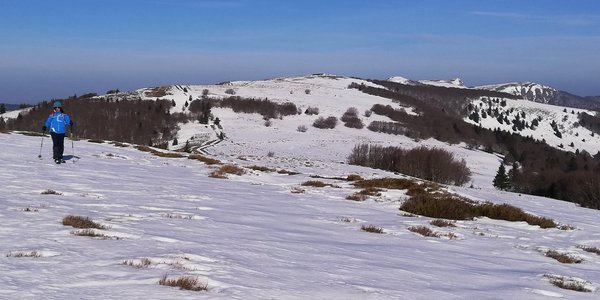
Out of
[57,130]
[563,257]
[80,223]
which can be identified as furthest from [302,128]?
[80,223]

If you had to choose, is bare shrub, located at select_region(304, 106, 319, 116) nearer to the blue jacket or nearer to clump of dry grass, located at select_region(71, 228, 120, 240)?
the blue jacket

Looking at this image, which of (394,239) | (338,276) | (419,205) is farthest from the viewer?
(419,205)

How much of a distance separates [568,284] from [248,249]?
5.11m

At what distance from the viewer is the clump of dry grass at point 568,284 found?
770cm

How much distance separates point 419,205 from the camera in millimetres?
16656

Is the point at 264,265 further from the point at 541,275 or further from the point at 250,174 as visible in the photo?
the point at 250,174

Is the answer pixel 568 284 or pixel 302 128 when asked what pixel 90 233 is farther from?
pixel 302 128

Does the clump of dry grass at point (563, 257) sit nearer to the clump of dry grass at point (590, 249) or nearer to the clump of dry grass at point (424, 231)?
the clump of dry grass at point (590, 249)

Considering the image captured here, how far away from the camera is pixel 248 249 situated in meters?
8.14

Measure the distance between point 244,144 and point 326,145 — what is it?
20745mm

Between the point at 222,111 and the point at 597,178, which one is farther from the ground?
the point at 222,111

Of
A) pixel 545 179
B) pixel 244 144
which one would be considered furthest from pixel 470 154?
pixel 244 144

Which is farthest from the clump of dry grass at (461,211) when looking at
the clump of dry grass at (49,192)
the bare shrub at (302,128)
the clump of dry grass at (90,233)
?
the bare shrub at (302,128)

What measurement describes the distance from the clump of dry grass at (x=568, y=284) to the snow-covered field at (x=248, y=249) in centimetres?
15
